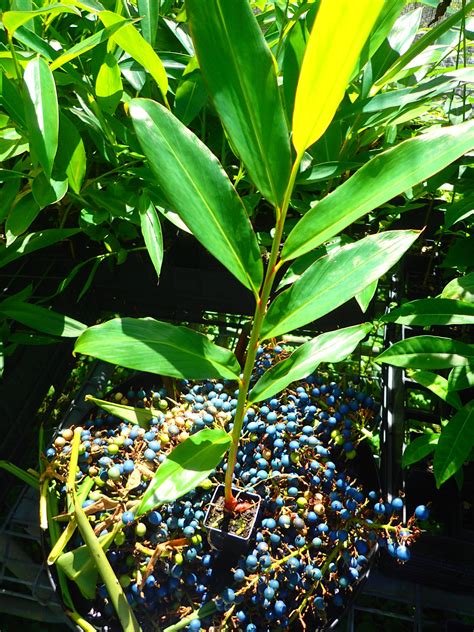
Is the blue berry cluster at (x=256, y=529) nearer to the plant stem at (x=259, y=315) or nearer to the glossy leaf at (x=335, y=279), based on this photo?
the plant stem at (x=259, y=315)

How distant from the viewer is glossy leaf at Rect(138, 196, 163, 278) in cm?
55

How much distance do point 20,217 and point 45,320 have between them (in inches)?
4.7

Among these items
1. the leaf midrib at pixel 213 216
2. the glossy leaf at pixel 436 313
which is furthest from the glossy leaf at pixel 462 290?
the leaf midrib at pixel 213 216

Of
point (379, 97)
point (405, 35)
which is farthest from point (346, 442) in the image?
point (405, 35)

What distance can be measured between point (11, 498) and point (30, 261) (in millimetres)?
377

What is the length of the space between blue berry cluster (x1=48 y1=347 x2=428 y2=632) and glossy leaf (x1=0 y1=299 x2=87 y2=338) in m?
0.13

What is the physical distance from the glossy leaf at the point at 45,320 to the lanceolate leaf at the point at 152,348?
275 mm

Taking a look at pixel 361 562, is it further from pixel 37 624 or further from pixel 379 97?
pixel 37 624

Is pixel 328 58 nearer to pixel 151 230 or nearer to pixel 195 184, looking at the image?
pixel 195 184

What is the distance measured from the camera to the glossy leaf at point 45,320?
63 cm

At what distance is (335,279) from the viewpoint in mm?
376

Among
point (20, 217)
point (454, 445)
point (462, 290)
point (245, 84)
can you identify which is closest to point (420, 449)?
point (454, 445)

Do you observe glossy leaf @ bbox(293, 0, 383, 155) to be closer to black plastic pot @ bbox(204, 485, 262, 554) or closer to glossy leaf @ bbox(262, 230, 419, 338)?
glossy leaf @ bbox(262, 230, 419, 338)

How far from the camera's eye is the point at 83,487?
21.5 inches
